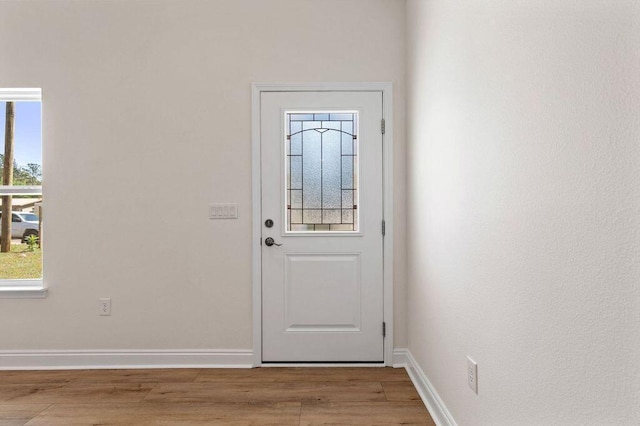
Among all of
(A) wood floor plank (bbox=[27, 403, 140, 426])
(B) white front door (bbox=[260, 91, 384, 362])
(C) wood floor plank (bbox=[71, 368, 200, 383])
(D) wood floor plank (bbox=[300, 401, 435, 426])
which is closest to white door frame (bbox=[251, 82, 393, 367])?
(B) white front door (bbox=[260, 91, 384, 362])

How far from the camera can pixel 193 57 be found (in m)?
2.95

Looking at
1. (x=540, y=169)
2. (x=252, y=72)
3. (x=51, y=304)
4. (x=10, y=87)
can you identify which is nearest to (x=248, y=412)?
(x=51, y=304)

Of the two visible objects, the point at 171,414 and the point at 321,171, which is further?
the point at 321,171

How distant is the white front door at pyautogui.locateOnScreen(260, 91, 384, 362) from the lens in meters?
2.95

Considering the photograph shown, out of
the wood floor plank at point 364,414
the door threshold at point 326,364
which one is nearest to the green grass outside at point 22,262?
the door threshold at point 326,364

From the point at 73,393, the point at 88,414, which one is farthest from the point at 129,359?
the point at 88,414

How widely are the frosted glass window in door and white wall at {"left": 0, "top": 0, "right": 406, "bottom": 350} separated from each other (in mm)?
292

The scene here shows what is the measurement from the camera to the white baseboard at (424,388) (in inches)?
81.0

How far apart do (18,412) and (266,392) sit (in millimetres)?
1360

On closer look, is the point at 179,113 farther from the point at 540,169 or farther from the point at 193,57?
the point at 540,169

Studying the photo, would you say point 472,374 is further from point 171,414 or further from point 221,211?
point 221,211

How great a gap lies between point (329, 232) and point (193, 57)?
1.58 m

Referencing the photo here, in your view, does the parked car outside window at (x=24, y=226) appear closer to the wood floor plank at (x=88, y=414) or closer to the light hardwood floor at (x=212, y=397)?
the light hardwood floor at (x=212, y=397)

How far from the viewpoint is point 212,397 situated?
8.07 ft
